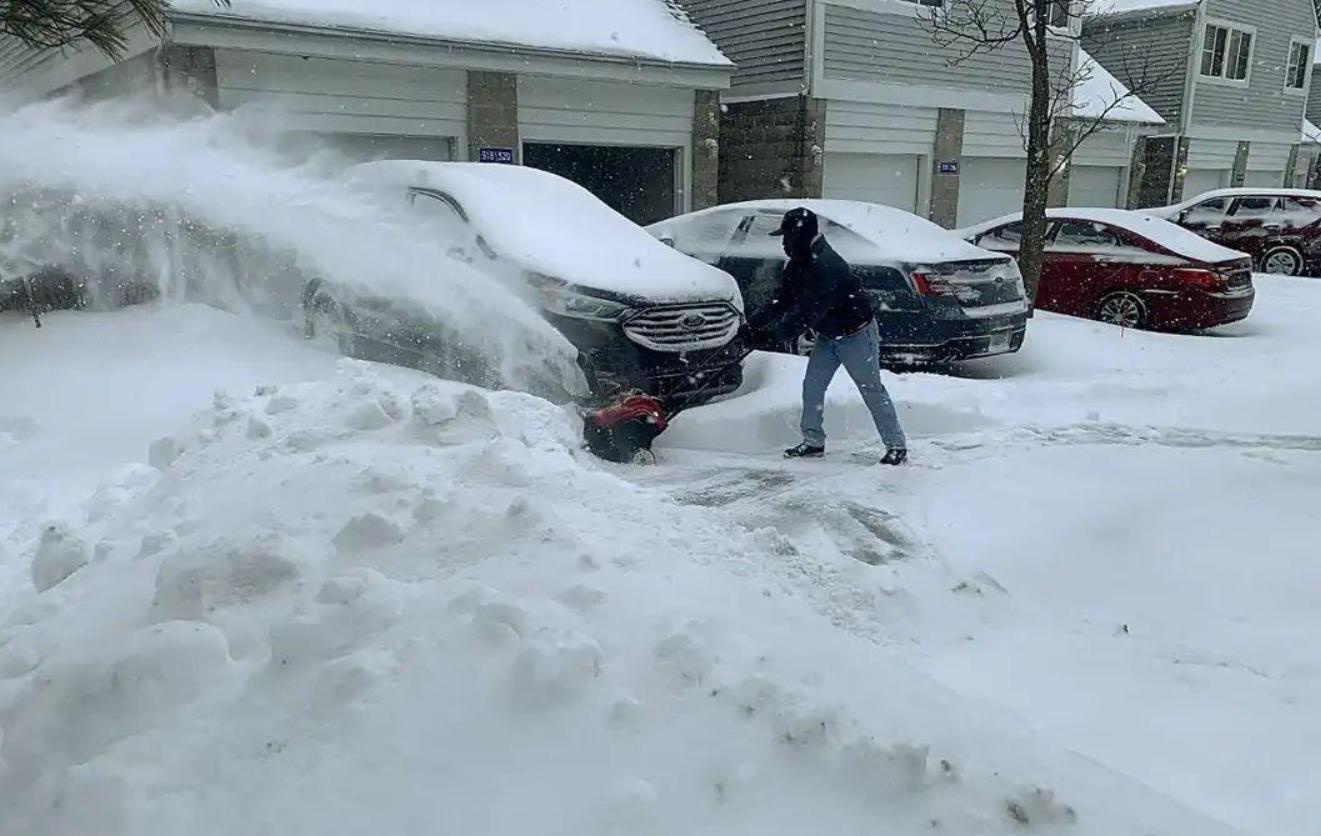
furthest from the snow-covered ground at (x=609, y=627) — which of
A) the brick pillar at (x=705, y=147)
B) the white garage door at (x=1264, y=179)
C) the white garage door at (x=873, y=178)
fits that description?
the white garage door at (x=1264, y=179)

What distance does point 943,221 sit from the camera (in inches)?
Answer: 697

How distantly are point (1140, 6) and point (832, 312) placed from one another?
21.9 meters

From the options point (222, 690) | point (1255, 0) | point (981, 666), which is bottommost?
point (981, 666)

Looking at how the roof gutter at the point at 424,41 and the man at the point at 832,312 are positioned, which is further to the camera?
the roof gutter at the point at 424,41

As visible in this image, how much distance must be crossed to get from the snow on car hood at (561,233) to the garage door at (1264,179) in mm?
23855

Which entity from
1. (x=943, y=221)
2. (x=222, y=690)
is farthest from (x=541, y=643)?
(x=943, y=221)

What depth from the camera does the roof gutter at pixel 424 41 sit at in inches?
384

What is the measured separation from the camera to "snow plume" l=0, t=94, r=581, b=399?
20.9ft

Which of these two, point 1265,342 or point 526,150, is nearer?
point 1265,342

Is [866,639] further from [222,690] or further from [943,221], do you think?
[943,221]

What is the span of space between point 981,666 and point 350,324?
16.9ft

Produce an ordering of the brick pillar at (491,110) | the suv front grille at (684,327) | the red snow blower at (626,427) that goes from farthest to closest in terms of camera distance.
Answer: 1. the brick pillar at (491,110)
2. the suv front grille at (684,327)
3. the red snow blower at (626,427)

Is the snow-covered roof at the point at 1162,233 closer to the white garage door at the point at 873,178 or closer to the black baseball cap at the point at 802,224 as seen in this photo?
the white garage door at the point at 873,178

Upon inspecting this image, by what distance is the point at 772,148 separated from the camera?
1567cm
